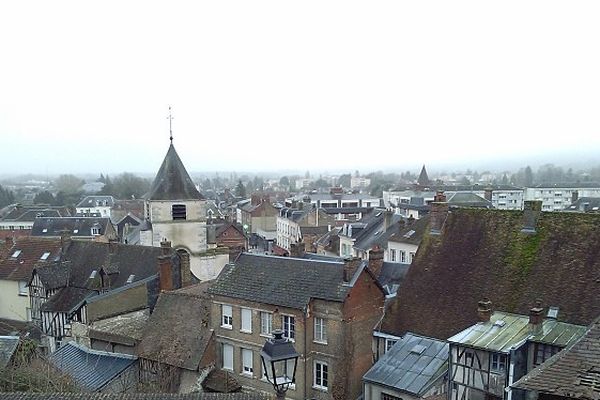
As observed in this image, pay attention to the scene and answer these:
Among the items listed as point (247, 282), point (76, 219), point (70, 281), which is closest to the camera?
point (247, 282)

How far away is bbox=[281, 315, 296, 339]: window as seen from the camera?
2389 cm

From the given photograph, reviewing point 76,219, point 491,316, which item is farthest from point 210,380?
point 76,219

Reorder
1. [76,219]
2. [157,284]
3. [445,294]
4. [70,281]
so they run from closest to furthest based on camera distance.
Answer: [445,294] → [157,284] → [70,281] → [76,219]

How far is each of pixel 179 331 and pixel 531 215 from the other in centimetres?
1680

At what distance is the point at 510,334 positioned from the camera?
18562 mm

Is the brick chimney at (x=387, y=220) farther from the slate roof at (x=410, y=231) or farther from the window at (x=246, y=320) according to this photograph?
the window at (x=246, y=320)

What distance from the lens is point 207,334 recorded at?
2609 centimetres

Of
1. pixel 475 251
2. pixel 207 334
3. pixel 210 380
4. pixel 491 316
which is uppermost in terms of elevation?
pixel 475 251

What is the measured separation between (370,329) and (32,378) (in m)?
13.2

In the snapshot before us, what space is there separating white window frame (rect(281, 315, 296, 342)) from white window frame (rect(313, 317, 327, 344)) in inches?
35.9

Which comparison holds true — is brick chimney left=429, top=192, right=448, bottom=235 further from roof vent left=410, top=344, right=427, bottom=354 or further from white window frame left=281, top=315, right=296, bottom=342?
white window frame left=281, top=315, right=296, bottom=342

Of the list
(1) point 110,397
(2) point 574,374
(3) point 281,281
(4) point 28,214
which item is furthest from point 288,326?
(4) point 28,214

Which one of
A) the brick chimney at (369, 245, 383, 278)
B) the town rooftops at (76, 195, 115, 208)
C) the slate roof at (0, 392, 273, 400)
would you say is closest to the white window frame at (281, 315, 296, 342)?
the brick chimney at (369, 245, 383, 278)

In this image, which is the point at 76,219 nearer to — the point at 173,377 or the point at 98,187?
the point at 173,377
